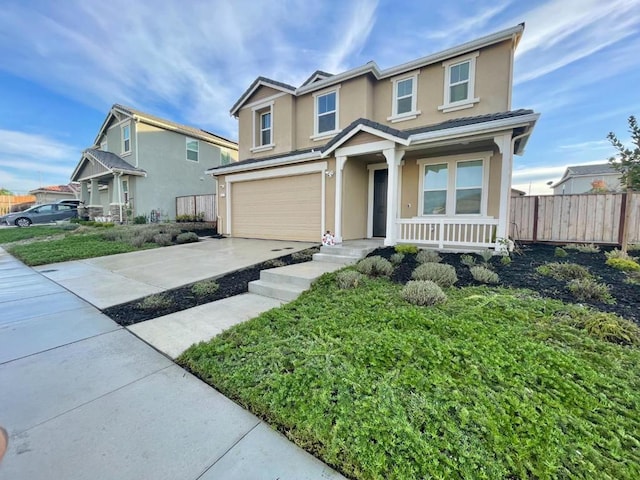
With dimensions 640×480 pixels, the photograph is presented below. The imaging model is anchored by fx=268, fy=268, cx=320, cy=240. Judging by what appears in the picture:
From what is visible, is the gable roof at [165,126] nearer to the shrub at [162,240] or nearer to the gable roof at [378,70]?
the gable roof at [378,70]

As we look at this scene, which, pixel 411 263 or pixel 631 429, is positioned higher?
pixel 411 263

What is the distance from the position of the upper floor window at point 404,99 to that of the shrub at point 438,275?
6079 mm

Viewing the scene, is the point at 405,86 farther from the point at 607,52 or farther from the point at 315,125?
the point at 607,52

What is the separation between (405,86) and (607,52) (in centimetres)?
532

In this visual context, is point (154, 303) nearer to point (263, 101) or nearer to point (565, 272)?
point (565, 272)

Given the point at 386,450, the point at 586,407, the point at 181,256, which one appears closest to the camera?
the point at 386,450

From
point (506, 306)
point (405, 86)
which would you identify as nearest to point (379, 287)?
point (506, 306)

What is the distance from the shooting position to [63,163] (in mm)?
30828

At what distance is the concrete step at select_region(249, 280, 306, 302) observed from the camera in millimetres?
4561

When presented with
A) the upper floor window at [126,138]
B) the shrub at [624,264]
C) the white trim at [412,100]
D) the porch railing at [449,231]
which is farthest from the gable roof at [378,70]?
the upper floor window at [126,138]

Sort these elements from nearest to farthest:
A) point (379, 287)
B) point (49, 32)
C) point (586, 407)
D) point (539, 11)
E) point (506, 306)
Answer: point (586, 407) < point (506, 306) < point (379, 287) < point (539, 11) < point (49, 32)

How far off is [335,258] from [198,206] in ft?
39.6

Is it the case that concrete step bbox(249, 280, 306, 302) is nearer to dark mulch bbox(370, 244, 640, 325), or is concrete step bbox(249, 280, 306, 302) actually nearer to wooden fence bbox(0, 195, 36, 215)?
dark mulch bbox(370, 244, 640, 325)

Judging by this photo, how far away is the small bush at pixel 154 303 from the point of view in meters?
4.29
